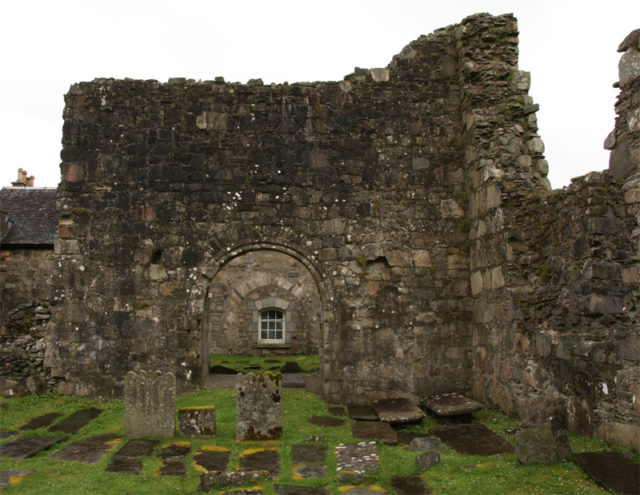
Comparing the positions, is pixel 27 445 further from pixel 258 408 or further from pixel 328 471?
pixel 328 471

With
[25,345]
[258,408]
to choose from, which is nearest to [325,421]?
[258,408]

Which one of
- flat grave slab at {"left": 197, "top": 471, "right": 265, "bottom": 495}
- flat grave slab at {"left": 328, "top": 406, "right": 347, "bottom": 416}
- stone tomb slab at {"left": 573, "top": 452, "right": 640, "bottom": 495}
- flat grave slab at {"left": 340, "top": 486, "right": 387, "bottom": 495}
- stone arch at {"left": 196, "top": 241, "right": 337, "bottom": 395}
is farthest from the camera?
stone arch at {"left": 196, "top": 241, "right": 337, "bottom": 395}

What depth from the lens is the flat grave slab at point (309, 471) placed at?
657cm

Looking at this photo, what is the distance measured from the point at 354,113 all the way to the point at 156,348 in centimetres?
567

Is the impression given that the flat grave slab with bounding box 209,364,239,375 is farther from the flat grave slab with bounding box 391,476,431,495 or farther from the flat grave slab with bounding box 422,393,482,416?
the flat grave slab with bounding box 391,476,431,495

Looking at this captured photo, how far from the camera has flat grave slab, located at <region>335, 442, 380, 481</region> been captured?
6531 millimetres

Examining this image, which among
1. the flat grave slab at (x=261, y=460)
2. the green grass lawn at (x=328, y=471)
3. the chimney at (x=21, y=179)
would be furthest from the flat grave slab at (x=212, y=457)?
the chimney at (x=21, y=179)

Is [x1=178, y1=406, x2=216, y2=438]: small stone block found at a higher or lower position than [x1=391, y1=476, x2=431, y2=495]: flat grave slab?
higher

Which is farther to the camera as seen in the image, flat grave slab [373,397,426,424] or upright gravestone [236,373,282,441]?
flat grave slab [373,397,426,424]

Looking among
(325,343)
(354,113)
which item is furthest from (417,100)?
(325,343)

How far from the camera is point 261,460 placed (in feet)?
23.4

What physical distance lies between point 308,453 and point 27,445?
12.3ft

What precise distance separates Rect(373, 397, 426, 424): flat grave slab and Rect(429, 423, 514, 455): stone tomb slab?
0.46 meters

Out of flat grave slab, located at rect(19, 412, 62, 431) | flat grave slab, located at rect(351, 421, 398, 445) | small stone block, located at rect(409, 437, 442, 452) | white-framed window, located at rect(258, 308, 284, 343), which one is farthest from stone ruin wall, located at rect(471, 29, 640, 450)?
white-framed window, located at rect(258, 308, 284, 343)
